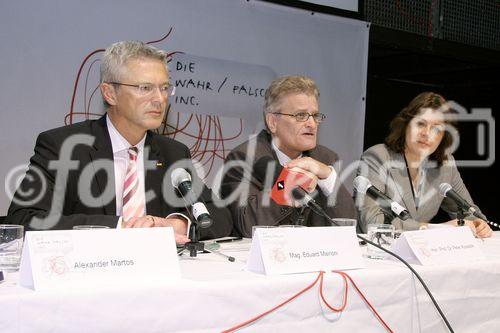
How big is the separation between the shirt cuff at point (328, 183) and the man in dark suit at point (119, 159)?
0.42 m

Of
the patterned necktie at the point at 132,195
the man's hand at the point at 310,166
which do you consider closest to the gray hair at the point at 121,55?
the patterned necktie at the point at 132,195

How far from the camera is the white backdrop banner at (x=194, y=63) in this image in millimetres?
3150

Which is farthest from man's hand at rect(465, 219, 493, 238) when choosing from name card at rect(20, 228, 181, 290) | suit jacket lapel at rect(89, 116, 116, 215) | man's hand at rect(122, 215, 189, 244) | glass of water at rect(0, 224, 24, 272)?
glass of water at rect(0, 224, 24, 272)

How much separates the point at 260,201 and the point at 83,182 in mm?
700

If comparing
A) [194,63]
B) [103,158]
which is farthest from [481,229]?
[194,63]

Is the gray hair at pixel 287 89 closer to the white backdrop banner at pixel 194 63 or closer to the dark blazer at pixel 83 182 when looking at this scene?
the dark blazer at pixel 83 182

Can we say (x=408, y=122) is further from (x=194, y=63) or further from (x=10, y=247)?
(x=10, y=247)

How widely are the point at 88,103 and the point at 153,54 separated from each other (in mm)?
862

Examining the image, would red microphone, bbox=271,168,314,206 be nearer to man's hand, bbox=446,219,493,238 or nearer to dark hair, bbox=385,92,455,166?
man's hand, bbox=446,219,493,238

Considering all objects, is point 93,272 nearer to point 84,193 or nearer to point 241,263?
point 241,263

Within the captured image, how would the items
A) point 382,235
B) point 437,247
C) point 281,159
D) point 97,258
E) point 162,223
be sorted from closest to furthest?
point 97,258
point 437,247
point 162,223
point 382,235
point 281,159

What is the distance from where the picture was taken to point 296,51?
4.09 metres

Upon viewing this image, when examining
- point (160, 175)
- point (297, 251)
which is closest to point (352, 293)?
point (297, 251)

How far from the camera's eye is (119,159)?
8.70ft
